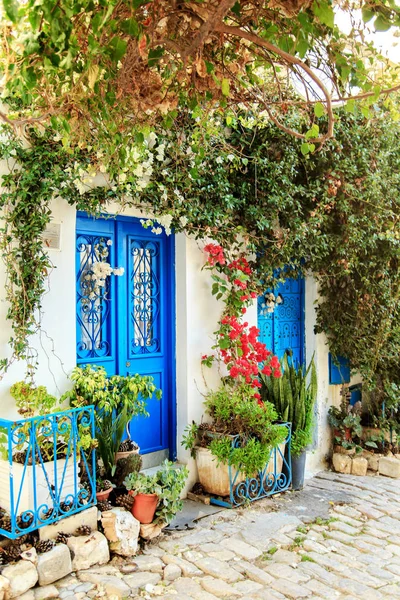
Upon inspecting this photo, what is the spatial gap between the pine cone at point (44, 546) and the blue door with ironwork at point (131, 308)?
1501 millimetres

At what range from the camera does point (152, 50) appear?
2.72 m

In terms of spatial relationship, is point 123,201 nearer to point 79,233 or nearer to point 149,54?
point 79,233

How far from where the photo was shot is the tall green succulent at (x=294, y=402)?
5.80 meters

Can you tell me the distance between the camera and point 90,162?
14.5 feet

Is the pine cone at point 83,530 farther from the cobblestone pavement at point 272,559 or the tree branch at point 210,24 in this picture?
the tree branch at point 210,24

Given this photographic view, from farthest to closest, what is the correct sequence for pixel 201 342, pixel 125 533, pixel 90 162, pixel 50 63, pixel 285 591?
pixel 201 342 < pixel 90 162 < pixel 125 533 < pixel 285 591 < pixel 50 63

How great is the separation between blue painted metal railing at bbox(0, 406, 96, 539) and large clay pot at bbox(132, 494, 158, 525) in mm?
375

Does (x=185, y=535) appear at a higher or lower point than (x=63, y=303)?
lower

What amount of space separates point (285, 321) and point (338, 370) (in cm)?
103

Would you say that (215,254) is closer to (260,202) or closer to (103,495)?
(260,202)

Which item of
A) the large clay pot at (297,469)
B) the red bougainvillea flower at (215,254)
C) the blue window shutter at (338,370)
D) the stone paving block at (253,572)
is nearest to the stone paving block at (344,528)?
the large clay pot at (297,469)

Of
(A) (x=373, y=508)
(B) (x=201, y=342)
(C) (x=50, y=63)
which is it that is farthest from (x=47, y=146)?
(A) (x=373, y=508)

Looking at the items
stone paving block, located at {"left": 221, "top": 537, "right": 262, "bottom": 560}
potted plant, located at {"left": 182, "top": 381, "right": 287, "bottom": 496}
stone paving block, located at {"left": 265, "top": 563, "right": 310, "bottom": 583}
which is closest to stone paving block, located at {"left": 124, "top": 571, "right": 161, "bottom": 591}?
stone paving block, located at {"left": 221, "top": 537, "right": 262, "bottom": 560}

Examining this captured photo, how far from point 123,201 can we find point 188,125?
3.34 feet
